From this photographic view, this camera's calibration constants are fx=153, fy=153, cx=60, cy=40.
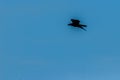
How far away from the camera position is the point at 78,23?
85.4 ft

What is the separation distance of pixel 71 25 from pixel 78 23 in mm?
1290

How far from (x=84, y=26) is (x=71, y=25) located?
250cm

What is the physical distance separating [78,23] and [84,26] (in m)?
2.05

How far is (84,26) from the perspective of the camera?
2422 cm

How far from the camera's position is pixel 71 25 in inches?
1014

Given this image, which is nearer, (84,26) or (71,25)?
(84,26)

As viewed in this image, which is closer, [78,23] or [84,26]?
[84,26]
